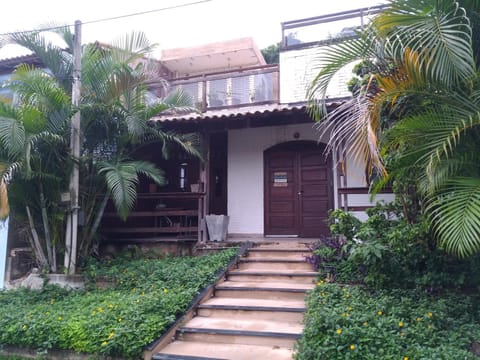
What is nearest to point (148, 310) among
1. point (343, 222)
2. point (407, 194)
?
point (343, 222)

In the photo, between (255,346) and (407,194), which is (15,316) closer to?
(255,346)

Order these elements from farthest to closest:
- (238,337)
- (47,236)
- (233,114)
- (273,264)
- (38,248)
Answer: (233,114)
(38,248)
(47,236)
(273,264)
(238,337)

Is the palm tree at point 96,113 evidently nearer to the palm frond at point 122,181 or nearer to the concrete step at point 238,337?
the palm frond at point 122,181

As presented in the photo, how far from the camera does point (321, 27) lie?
8906mm

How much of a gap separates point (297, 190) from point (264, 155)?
112 cm

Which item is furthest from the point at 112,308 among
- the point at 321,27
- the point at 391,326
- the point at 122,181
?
the point at 321,27

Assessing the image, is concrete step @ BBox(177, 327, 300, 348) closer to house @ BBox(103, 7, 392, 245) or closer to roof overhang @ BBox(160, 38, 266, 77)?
house @ BBox(103, 7, 392, 245)

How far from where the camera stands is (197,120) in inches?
326

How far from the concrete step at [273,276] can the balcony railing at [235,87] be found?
4.18m

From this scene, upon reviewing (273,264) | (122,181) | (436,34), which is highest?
(436,34)

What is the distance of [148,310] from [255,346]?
55.3 inches

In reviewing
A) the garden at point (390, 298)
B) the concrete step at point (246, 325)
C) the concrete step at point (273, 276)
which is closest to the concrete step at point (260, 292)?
the concrete step at point (273, 276)

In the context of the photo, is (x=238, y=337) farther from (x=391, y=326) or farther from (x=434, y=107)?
(x=434, y=107)

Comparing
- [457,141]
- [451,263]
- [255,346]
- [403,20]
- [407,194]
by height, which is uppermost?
[403,20]
